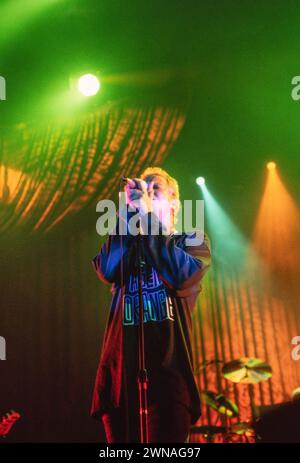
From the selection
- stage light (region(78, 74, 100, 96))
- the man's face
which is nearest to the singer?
the man's face

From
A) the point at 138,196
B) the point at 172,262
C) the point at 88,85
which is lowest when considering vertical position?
the point at 172,262

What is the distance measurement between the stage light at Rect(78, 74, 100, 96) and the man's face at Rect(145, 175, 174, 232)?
1.51 meters

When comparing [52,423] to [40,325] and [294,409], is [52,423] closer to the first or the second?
[40,325]

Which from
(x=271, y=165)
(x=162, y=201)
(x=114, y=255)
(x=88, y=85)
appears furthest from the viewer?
(x=271, y=165)

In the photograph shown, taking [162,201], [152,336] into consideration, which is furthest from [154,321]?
[162,201]

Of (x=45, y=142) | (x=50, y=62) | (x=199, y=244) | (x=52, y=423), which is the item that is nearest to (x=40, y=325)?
(x=52, y=423)

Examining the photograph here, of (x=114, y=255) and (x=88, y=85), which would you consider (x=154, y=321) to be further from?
(x=88, y=85)

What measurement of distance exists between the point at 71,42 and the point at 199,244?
78.5 inches

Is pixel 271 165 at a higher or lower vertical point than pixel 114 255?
higher

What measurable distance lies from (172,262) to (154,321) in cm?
26

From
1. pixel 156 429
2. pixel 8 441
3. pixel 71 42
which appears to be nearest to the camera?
pixel 156 429

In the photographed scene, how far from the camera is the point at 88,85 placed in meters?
3.65

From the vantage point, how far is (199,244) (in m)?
2.26

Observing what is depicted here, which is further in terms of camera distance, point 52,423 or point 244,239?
point 244,239
